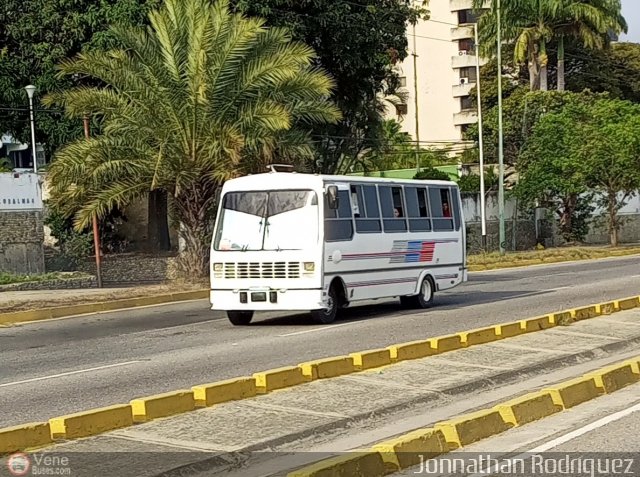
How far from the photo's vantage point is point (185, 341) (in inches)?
675

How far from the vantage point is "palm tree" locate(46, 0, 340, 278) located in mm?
27578

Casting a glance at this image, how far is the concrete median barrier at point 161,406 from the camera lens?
9.43m

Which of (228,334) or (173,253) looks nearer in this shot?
(228,334)

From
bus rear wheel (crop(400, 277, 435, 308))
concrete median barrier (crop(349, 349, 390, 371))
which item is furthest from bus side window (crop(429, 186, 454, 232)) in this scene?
concrete median barrier (crop(349, 349, 390, 371))

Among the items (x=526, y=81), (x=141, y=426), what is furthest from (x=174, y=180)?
(x=526, y=81)

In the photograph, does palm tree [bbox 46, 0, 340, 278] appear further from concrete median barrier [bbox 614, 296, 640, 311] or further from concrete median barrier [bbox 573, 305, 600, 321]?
concrete median barrier [bbox 573, 305, 600, 321]

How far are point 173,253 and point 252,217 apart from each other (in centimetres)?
2207

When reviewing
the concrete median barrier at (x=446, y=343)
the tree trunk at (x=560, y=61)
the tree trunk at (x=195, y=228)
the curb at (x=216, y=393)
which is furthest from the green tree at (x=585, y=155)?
the concrete median barrier at (x=446, y=343)

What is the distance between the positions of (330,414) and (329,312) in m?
9.22

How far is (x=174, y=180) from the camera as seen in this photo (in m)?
28.0

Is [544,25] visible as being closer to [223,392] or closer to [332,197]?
[332,197]

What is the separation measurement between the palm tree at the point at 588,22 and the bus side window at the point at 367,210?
4361cm

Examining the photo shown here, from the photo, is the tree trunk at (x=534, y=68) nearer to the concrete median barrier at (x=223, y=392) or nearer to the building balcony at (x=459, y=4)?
the building balcony at (x=459, y=4)

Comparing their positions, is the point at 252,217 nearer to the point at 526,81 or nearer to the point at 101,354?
the point at 101,354
